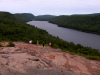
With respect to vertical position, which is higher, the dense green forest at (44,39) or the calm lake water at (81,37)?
the dense green forest at (44,39)

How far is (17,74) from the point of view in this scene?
5.41 m

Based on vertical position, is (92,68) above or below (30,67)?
below

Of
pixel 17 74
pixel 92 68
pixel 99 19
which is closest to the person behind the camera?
pixel 17 74

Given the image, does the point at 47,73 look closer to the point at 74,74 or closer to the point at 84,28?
the point at 74,74

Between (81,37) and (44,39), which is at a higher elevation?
(44,39)

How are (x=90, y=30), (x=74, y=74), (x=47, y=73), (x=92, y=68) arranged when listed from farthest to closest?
(x=90, y=30)
(x=92, y=68)
(x=74, y=74)
(x=47, y=73)

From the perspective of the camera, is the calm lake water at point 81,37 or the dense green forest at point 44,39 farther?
the calm lake water at point 81,37

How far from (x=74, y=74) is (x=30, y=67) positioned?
260cm

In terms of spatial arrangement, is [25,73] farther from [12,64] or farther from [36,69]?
[12,64]

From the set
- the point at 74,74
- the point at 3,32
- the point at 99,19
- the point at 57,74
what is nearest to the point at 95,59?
the point at 74,74

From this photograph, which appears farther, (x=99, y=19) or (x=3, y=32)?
(x=99, y=19)

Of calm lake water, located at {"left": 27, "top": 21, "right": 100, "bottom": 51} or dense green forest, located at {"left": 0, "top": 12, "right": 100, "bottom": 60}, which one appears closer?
dense green forest, located at {"left": 0, "top": 12, "right": 100, "bottom": 60}

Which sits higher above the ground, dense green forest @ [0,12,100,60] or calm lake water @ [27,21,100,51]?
dense green forest @ [0,12,100,60]

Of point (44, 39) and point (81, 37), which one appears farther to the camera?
point (81, 37)
